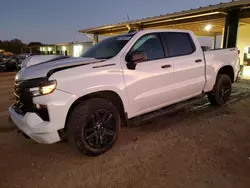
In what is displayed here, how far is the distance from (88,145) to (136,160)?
74cm

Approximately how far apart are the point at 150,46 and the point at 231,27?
24.7 feet

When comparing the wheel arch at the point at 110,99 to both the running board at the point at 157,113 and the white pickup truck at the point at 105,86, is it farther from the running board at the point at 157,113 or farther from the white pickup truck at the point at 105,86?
the running board at the point at 157,113

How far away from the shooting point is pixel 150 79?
3904mm

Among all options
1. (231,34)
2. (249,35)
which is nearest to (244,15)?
(231,34)

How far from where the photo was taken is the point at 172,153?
3.39m

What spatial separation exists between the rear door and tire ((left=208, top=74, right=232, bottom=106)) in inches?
28.3

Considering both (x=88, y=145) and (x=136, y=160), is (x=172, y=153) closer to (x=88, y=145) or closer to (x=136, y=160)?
(x=136, y=160)

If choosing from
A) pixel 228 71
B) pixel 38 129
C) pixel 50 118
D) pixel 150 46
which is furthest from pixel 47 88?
pixel 228 71

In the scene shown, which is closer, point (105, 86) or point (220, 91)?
point (105, 86)

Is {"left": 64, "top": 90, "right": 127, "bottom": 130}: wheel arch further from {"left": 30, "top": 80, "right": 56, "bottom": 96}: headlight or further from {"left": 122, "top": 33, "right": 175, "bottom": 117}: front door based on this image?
{"left": 30, "top": 80, "right": 56, "bottom": 96}: headlight

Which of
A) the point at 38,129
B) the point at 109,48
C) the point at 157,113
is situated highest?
the point at 109,48

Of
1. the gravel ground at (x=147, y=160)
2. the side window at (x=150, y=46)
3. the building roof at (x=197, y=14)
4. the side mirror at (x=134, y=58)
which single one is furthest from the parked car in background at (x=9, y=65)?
the side mirror at (x=134, y=58)

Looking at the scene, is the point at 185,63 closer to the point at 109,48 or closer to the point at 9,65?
the point at 109,48

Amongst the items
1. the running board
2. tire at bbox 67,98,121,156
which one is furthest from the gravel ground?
the running board
